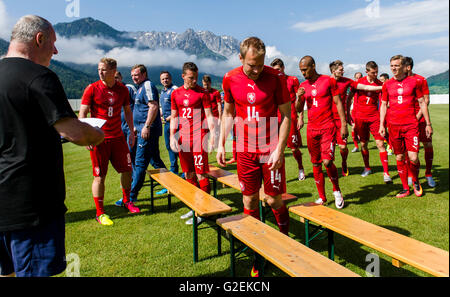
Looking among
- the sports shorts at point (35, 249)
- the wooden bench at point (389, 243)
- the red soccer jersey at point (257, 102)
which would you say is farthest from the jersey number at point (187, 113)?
the sports shorts at point (35, 249)

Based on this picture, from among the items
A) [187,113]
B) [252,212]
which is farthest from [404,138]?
[187,113]

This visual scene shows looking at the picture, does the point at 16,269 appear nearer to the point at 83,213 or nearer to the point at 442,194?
the point at 83,213

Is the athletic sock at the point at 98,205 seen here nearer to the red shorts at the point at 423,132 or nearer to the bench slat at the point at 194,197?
the bench slat at the point at 194,197

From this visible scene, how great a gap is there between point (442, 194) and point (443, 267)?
446 cm

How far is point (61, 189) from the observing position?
201 cm

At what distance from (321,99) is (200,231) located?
3.18 meters

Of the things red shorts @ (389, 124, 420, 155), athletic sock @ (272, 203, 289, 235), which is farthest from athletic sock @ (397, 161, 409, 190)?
athletic sock @ (272, 203, 289, 235)

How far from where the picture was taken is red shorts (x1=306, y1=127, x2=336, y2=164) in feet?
17.4

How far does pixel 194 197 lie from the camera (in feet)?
13.4

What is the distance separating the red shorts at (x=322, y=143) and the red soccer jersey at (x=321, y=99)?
10 cm

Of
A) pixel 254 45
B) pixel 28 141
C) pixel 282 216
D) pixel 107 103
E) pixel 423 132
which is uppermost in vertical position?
pixel 254 45

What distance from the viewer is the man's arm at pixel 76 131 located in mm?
1726

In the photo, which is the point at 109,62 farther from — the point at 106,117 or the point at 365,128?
the point at 365,128
